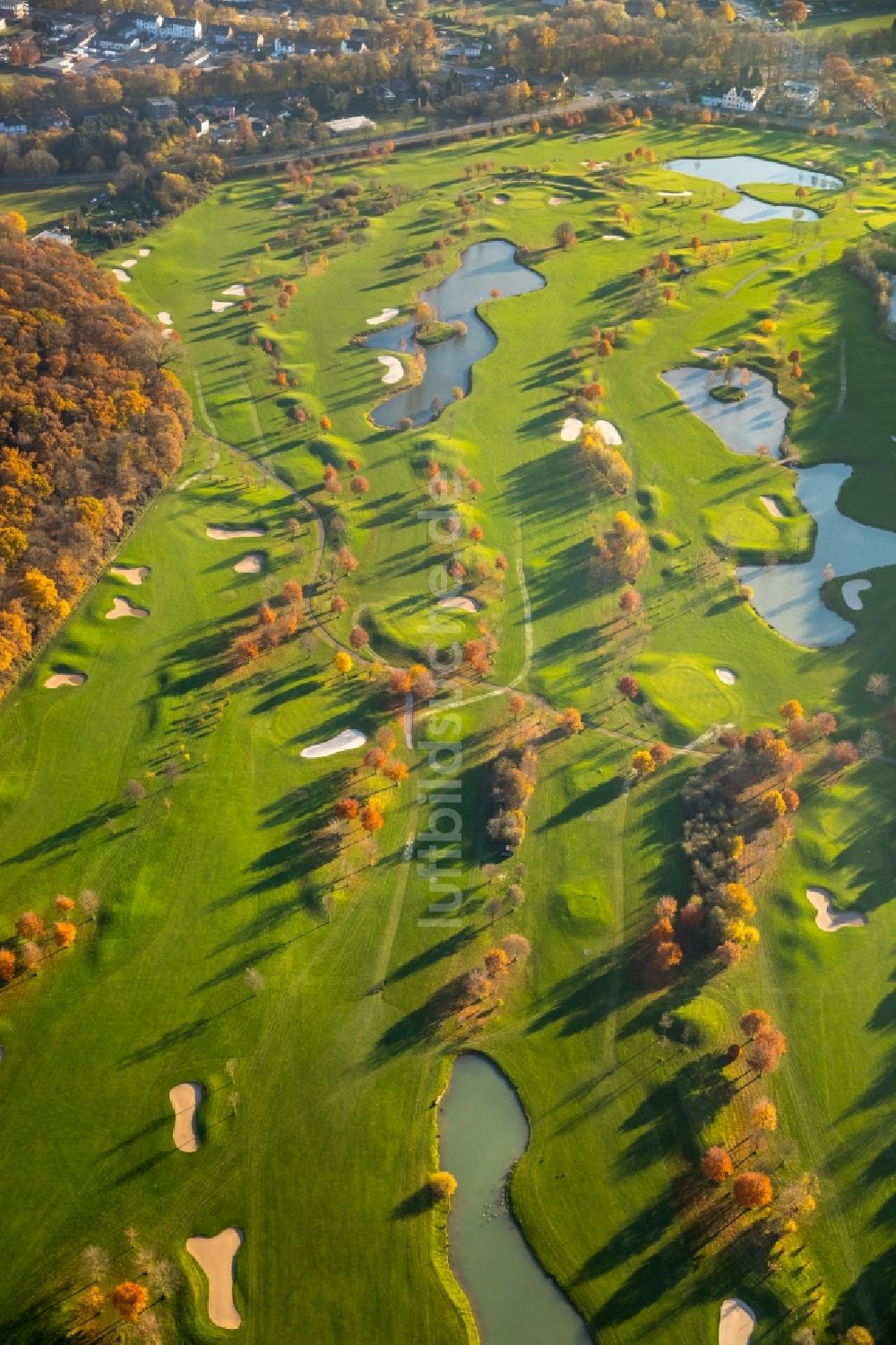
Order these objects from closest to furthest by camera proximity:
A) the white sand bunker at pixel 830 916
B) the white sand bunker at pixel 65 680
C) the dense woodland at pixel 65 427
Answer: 1. the white sand bunker at pixel 830 916
2. the white sand bunker at pixel 65 680
3. the dense woodland at pixel 65 427

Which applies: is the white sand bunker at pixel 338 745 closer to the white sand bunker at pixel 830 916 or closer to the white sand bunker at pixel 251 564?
the white sand bunker at pixel 251 564

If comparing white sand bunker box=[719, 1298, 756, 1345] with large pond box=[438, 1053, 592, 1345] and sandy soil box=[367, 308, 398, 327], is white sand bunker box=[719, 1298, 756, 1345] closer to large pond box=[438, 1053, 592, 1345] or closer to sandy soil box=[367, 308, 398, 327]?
large pond box=[438, 1053, 592, 1345]

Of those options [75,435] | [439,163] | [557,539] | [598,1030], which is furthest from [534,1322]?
[439,163]

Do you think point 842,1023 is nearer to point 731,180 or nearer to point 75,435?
point 75,435

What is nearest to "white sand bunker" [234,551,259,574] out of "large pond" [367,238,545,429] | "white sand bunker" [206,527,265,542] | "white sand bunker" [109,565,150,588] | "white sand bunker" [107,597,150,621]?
"white sand bunker" [206,527,265,542]

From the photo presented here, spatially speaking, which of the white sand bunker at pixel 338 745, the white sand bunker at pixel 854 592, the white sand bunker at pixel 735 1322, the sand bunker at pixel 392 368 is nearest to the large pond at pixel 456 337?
the sand bunker at pixel 392 368
